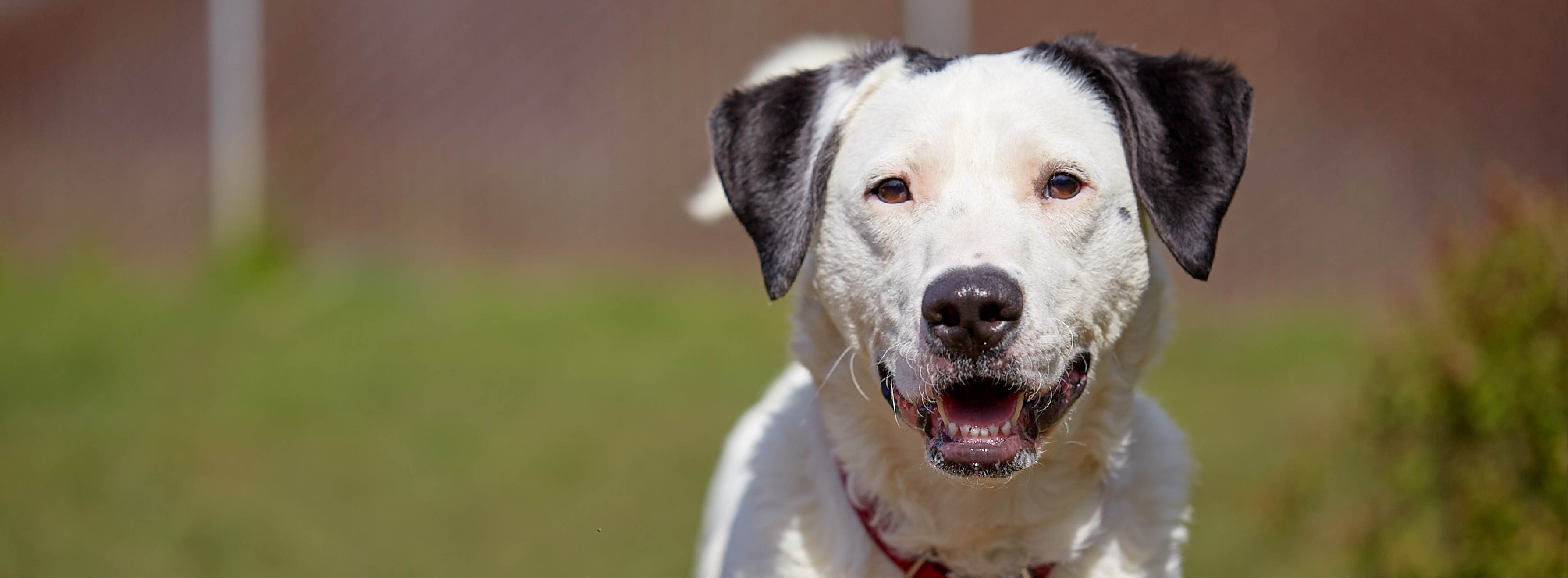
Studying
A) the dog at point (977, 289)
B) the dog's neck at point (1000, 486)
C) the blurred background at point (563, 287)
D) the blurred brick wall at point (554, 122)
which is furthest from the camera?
the blurred brick wall at point (554, 122)

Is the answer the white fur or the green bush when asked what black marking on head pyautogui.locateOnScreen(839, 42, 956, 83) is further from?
the green bush

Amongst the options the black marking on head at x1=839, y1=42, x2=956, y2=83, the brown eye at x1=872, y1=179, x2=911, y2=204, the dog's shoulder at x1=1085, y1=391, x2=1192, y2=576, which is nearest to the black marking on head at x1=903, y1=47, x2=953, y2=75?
the black marking on head at x1=839, y1=42, x2=956, y2=83

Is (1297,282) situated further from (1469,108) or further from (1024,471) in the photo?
(1024,471)

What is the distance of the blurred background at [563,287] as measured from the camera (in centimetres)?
372

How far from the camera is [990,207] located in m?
2.29

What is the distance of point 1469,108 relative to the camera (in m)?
8.12

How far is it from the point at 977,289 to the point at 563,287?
7762 mm

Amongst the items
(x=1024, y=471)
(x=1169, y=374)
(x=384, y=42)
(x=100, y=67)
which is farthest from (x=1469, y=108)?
(x=100, y=67)

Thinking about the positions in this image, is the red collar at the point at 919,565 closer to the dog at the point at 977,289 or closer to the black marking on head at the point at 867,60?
the dog at the point at 977,289

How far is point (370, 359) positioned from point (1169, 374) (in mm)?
5150

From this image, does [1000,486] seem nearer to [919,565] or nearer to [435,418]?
[919,565]

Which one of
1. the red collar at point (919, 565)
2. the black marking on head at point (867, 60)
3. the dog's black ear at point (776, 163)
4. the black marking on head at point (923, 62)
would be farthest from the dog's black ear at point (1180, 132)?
the red collar at point (919, 565)

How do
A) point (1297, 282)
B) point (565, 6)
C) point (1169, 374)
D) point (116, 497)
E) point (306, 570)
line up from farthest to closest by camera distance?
point (565, 6) < point (1297, 282) < point (1169, 374) < point (116, 497) < point (306, 570)

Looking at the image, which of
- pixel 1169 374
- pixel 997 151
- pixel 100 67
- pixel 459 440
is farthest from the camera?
pixel 100 67
